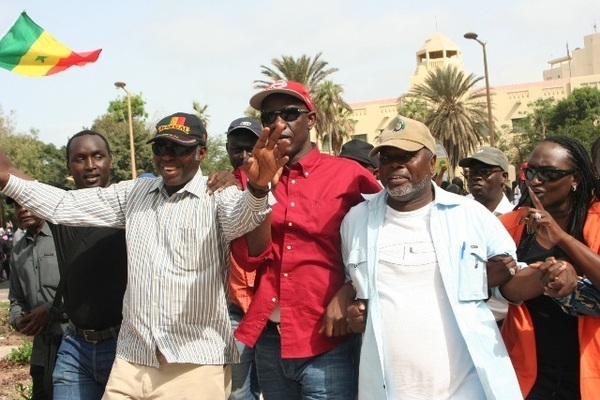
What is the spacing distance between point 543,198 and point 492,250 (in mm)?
497

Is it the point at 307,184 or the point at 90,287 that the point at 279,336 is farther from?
the point at 90,287

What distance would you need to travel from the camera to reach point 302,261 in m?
3.67

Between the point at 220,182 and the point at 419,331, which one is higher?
the point at 220,182

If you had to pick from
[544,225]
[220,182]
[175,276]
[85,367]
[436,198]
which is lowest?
[85,367]

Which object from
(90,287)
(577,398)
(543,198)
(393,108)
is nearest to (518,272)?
(543,198)

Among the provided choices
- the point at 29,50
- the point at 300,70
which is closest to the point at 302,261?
the point at 29,50

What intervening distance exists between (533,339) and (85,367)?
2.51 m

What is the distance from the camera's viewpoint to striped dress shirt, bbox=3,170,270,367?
11.9 feet

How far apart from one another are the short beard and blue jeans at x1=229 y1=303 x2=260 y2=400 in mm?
1324

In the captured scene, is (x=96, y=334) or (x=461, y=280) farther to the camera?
(x=96, y=334)

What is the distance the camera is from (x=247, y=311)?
12.4 ft

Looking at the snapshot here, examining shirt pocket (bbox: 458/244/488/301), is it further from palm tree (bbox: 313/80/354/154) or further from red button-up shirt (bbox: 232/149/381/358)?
palm tree (bbox: 313/80/354/154)

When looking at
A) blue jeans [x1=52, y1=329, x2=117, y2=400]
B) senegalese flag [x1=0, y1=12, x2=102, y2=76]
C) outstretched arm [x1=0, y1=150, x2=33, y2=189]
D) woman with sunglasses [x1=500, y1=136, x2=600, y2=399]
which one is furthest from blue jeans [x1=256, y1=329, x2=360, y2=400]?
senegalese flag [x1=0, y1=12, x2=102, y2=76]

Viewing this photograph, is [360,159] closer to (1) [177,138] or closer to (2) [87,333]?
(1) [177,138]
